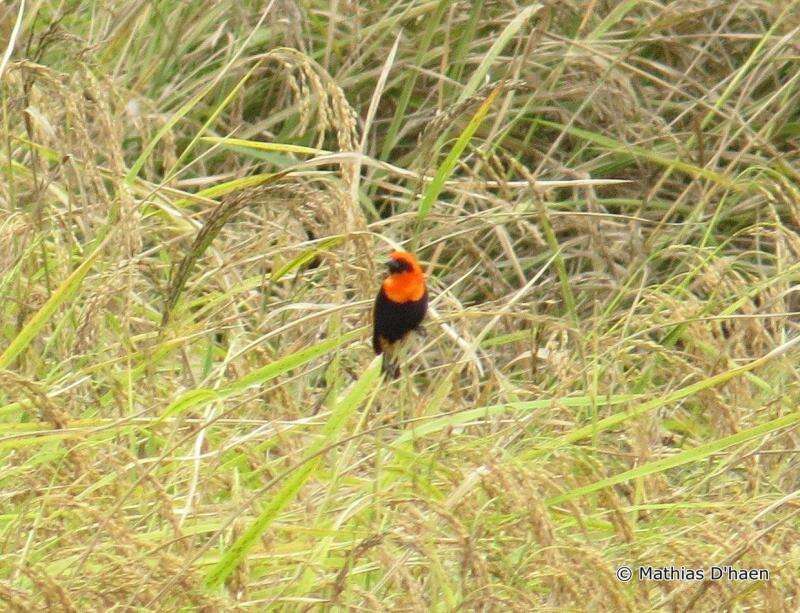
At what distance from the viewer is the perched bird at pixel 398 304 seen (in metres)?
2.89

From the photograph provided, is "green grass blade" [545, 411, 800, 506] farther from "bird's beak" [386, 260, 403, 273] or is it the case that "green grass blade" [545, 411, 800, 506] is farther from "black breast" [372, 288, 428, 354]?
"bird's beak" [386, 260, 403, 273]

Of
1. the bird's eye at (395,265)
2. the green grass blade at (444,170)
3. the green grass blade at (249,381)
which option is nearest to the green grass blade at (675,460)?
the green grass blade at (249,381)

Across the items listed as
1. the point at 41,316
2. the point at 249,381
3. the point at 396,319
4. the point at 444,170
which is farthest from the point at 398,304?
the point at 41,316

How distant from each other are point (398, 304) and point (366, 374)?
2.27 ft

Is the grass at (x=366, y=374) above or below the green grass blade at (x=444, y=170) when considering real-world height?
below

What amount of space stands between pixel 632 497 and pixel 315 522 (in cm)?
69

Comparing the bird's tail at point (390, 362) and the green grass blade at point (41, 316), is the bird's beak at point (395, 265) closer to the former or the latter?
the bird's tail at point (390, 362)

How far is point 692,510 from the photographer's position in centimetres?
249

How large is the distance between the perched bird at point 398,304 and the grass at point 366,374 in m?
0.06

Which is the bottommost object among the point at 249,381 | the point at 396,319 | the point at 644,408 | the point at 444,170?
the point at 396,319

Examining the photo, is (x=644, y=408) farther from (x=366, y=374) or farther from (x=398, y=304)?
(x=398, y=304)

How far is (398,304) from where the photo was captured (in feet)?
9.67

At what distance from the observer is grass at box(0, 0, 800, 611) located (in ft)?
6.68

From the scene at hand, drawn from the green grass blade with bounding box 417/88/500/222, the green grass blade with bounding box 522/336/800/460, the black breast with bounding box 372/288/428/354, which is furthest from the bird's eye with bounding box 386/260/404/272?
the green grass blade with bounding box 522/336/800/460
